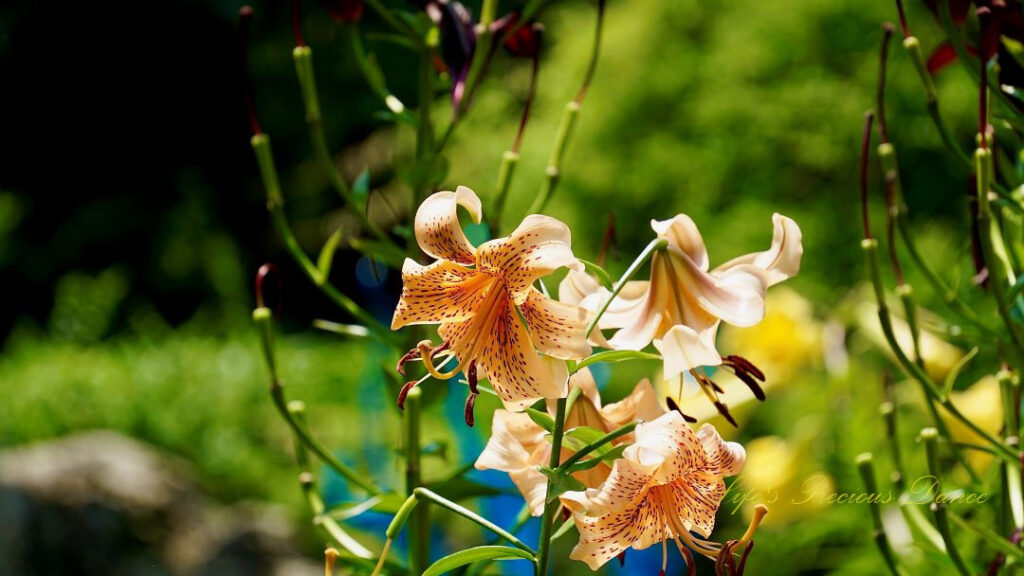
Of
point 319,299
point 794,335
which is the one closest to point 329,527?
point 794,335

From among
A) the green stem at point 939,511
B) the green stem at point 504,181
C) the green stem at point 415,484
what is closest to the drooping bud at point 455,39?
the green stem at point 504,181

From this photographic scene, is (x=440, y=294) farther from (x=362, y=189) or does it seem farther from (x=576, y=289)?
(x=362, y=189)

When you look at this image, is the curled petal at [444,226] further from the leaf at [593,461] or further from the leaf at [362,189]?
the leaf at [362,189]

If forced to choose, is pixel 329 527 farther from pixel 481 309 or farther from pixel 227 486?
pixel 227 486

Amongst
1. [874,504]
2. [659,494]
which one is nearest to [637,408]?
[659,494]

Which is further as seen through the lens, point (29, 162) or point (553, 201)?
point (29, 162)

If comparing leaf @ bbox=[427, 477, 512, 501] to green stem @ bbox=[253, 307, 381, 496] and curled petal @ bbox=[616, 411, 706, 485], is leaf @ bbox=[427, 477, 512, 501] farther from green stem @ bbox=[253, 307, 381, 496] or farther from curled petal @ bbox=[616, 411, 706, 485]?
curled petal @ bbox=[616, 411, 706, 485]
